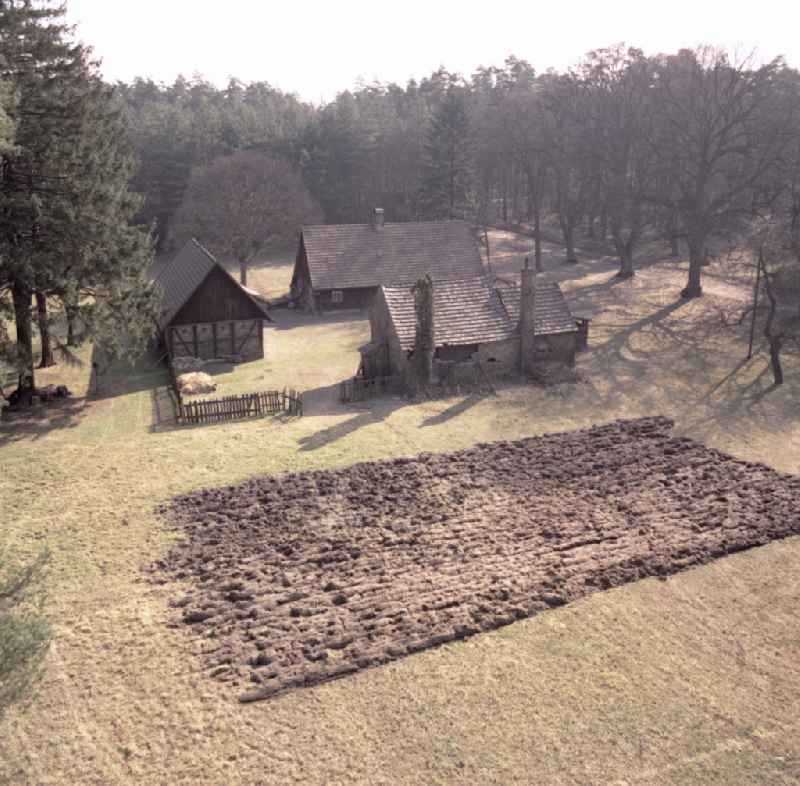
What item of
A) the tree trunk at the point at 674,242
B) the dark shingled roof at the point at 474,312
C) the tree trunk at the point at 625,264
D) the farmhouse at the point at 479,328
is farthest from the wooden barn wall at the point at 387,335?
the tree trunk at the point at 674,242

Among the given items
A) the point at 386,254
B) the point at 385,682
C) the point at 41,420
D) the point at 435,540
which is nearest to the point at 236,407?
the point at 41,420

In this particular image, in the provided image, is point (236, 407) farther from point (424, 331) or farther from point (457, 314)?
point (457, 314)

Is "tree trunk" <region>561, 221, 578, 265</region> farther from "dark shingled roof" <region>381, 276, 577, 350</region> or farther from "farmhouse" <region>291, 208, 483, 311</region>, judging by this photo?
"dark shingled roof" <region>381, 276, 577, 350</region>

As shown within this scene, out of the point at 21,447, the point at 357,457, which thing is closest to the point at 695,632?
the point at 357,457

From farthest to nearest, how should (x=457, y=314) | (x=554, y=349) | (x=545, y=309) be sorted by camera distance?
(x=545, y=309), (x=554, y=349), (x=457, y=314)

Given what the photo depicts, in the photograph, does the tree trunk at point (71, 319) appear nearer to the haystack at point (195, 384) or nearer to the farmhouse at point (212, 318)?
the haystack at point (195, 384)
